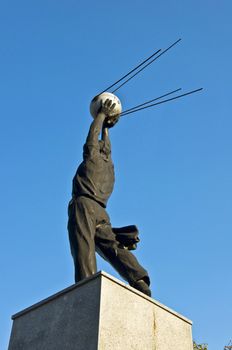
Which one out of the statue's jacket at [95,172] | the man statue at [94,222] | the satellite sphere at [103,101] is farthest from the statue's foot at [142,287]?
the satellite sphere at [103,101]

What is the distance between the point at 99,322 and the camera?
5945 mm

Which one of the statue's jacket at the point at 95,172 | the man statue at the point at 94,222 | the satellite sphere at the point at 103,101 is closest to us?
the man statue at the point at 94,222

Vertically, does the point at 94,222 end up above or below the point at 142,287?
above

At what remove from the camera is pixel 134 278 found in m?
7.56

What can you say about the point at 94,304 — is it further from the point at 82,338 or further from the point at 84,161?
the point at 84,161

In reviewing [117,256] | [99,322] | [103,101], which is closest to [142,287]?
[117,256]

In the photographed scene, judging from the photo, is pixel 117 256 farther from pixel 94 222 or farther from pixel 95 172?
pixel 95 172

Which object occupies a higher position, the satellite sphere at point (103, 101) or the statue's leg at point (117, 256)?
the satellite sphere at point (103, 101)

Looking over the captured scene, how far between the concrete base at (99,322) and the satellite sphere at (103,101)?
11.9ft

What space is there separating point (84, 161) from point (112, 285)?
2.64 m

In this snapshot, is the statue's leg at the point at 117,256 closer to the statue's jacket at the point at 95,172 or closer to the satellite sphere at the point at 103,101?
→ the statue's jacket at the point at 95,172

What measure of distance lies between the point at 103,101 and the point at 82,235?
8.50 ft

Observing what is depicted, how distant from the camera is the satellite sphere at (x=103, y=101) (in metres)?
9.25

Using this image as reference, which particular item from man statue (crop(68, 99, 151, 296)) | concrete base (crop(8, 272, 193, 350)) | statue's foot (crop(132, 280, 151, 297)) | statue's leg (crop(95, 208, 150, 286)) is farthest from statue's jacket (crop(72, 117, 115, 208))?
concrete base (crop(8, 272, 193, 350))
